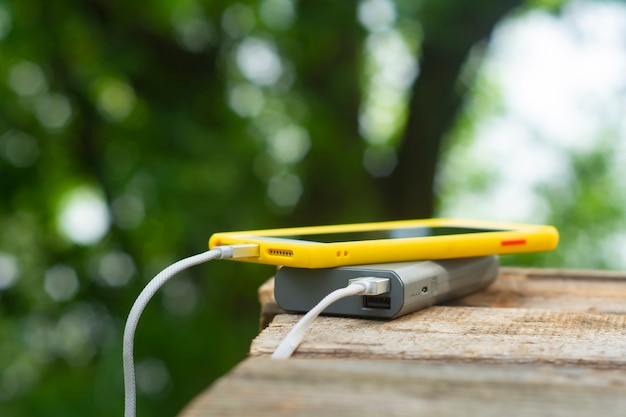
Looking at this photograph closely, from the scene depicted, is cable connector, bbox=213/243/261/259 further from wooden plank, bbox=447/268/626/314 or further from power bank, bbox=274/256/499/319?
wooden plank, bbox=447/268/626/314

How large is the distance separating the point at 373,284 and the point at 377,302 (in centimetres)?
2

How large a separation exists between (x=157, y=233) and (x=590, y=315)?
71.5 inches

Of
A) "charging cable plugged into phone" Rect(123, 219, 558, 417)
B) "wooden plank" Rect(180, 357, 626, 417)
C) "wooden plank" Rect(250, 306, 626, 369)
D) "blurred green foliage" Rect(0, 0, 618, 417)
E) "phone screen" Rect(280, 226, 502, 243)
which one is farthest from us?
"blurred green foliage" Rect(0, 0, 618, 417)

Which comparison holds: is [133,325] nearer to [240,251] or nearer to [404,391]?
[240,251]

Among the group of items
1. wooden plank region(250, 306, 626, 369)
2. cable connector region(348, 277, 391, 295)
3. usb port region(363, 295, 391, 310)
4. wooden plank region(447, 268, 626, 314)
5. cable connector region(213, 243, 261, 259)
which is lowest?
wooden plank region(447, 268, 626, 314)

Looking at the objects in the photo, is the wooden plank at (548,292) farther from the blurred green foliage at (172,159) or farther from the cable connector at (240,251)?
the blurred green foliage at (172,159)

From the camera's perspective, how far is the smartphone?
26.9 inches

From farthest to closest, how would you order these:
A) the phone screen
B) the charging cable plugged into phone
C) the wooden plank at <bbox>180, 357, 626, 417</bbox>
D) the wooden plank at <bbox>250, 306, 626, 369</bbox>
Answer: the phone screen, the charging cable plugged into phone, the wooden plank at <bbox>250, 306, 626, 369</bbox>, the wooden plank at <bbox>180, 357, 626, 417</bbox>

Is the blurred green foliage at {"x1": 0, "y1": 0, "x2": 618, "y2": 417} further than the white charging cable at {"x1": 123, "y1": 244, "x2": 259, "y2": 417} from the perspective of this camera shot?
Yes

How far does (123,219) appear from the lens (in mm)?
2646

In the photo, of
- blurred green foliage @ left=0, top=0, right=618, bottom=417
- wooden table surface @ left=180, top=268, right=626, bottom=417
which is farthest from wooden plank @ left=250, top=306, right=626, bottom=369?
blurred green foliage @ left=0, top=0, right=618, bottom=417

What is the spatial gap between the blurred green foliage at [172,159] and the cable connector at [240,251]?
1.50m

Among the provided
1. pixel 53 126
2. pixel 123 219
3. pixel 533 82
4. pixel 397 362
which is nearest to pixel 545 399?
pixel 397 362

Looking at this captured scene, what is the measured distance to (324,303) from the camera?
0.60 metres
